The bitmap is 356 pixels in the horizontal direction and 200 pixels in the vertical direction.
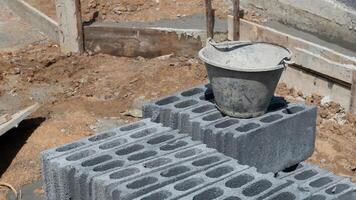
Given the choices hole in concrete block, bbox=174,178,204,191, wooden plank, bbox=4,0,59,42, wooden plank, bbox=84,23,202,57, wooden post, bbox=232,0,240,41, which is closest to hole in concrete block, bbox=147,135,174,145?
hole in concrete block, bbox=174,178,204,191

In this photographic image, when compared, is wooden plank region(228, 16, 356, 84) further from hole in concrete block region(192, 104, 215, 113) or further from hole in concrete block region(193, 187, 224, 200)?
hole in concrete block region(193, 187, 224, 200)

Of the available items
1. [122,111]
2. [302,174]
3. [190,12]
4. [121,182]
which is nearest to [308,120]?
[302,174]

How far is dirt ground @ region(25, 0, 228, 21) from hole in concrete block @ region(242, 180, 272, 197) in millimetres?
6499

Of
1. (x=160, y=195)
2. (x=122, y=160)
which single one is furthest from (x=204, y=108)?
(x=160, y=195)

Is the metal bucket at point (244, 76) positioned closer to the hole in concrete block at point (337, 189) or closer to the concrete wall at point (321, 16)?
the hole in concrete block at point (337, 189)

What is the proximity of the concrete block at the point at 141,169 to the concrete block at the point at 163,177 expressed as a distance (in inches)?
2.0

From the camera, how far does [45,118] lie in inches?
310

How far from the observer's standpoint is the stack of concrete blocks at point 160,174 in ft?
13.9

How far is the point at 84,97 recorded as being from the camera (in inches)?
336

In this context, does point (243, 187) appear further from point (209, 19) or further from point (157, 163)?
point (209, 19)

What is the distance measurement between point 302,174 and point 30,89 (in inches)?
203

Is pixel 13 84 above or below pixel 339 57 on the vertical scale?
below

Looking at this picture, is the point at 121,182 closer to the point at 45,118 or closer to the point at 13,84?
the point at 45,118

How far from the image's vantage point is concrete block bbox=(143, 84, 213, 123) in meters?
5.39
